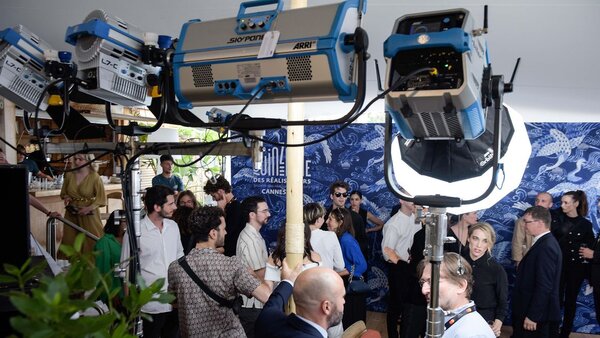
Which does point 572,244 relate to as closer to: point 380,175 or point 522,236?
point 522,236

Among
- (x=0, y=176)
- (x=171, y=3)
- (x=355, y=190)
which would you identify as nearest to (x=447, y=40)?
→ (x=0, y=176)

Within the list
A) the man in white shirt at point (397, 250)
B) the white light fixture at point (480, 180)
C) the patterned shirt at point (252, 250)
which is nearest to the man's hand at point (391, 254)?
the man in white shirt at point (397, 250)

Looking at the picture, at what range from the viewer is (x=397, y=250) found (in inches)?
155

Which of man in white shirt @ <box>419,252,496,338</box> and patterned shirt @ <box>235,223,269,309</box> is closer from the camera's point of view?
man in white shirt @ <box>419,252,496,338</box>

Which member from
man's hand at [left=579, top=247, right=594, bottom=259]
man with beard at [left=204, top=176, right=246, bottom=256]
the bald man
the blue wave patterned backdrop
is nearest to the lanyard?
the bald man

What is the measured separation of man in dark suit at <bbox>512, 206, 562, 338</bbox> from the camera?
322 centimetres

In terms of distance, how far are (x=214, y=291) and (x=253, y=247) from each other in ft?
3.30

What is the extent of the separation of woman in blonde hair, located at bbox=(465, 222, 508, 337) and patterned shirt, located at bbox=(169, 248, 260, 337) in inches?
62.4

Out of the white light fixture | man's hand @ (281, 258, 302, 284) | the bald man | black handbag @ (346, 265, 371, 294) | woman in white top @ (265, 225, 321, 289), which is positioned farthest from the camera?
black handbag @ (346, 265, 371, 294)

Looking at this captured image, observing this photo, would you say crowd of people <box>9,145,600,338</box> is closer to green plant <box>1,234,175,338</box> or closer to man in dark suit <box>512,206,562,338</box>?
man in dark suit <box>512,206,562,338</box>

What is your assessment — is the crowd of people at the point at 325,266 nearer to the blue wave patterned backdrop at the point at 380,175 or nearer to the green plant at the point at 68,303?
the blue wave patterned backdrop at the point at 380,175

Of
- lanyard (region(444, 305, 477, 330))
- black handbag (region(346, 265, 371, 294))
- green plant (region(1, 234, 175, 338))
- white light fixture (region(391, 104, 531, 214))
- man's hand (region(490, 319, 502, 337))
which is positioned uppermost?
white light fixture (region(391, 104, 531, 214))

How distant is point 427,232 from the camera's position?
1.40 meters

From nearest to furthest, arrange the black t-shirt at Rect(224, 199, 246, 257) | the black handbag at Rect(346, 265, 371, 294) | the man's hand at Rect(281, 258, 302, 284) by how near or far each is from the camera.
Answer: the man's hand at Rect(281, 258, 302, 284)
the black handbag at Rect(346, 265, 371, 294)
the black t-shirt at Rect(224, 199, 246, 257)
